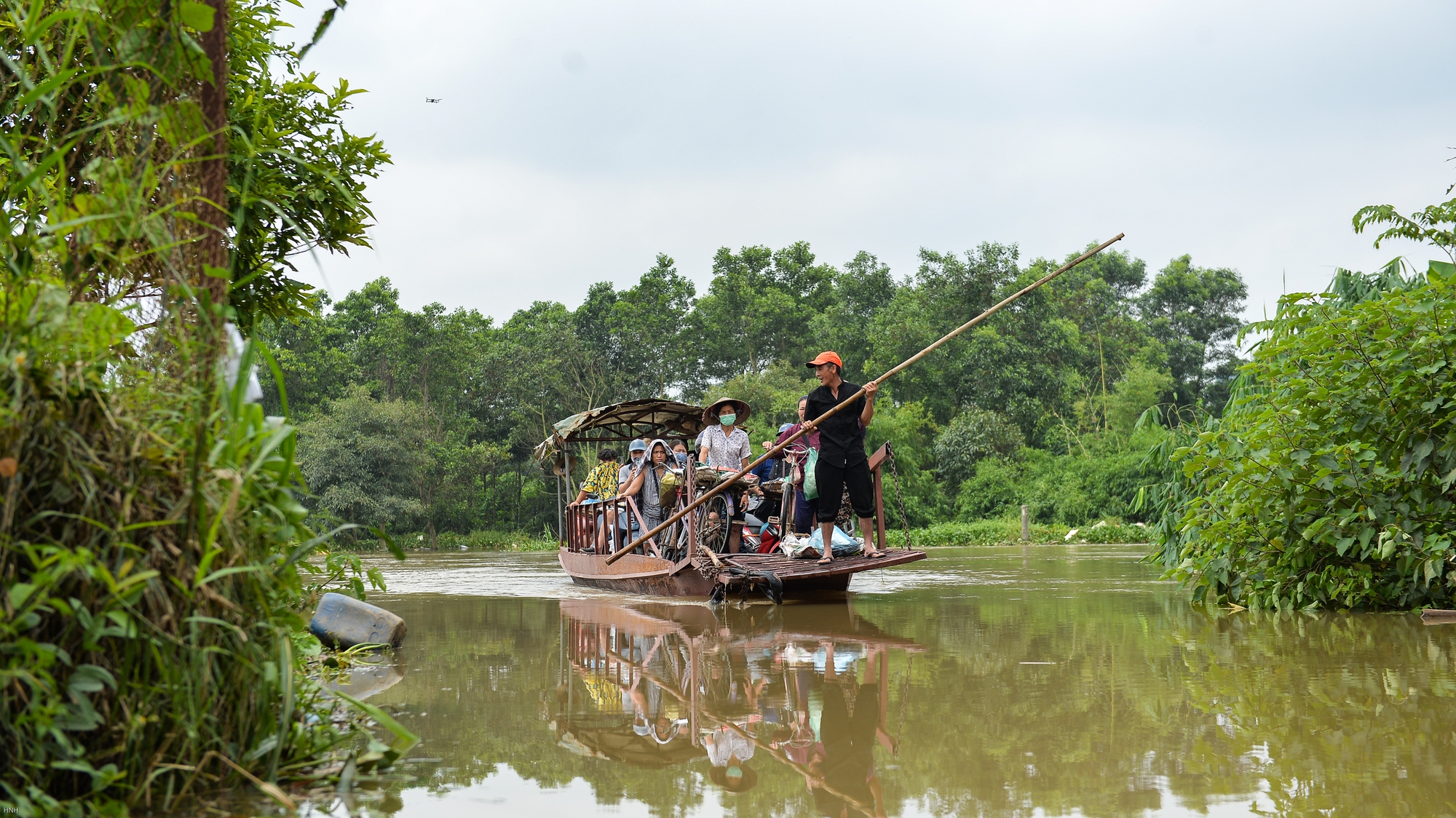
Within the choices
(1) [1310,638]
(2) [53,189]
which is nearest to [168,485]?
(2) [53,189]

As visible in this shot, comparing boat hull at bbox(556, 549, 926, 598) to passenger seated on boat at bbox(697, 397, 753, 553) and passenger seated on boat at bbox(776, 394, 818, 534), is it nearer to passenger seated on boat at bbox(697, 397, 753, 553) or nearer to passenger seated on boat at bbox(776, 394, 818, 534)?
passenger seated on boat at bbox(776, 394, 818, 534)

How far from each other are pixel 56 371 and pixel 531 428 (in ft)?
127

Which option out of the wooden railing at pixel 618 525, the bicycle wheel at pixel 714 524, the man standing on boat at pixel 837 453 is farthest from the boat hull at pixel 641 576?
the man standing on boat at pixel 837 453

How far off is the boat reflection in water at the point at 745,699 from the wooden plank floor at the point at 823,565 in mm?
881

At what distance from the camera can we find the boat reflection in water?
12.8ft

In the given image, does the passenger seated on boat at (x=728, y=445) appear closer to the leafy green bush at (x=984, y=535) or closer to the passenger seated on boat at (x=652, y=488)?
the passenger seated on boat at (x=652, y=488)

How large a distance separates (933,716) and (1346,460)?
4287 mm

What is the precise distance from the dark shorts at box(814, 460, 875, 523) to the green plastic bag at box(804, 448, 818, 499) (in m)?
0.23

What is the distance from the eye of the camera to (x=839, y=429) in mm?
9422

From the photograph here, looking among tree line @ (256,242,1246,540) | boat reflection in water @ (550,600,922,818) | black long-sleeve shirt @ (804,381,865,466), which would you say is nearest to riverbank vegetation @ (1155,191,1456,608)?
black long-sleeve shirt @ (804,381,865,466)

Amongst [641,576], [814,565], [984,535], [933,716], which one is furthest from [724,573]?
[984,535]

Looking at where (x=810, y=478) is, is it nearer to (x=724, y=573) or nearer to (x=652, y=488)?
(x=724, y=573)

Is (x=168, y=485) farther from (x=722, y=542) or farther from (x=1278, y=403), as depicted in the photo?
(x=722, y=542)

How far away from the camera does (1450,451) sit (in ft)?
22.7
